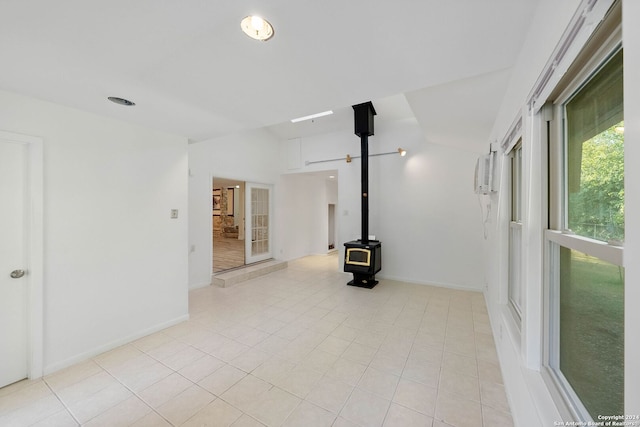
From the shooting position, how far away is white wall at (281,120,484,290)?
420 centimetres

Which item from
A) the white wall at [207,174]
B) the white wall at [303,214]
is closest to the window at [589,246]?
the white wall at [207,174]

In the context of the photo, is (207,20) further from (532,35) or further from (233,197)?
(233,197)

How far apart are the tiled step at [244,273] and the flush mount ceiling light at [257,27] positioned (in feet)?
13.5

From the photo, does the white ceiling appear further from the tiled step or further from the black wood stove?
the tiled step

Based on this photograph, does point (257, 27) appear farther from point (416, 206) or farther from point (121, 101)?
point (416, 206)

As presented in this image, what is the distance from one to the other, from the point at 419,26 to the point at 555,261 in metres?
1.34

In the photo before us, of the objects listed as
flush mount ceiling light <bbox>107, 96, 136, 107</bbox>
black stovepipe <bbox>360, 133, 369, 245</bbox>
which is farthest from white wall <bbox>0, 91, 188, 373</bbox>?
black stovepipe <bbox>360, 133, 369, 245</bbox>

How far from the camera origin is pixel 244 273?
15.9 ft

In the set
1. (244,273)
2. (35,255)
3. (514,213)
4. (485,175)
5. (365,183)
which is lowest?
(244,273)

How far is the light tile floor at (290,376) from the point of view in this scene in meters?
1.64

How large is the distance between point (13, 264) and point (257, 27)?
104 inches

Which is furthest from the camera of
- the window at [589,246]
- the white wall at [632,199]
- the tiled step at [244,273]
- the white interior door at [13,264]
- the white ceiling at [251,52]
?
the tiled step at [244,273]

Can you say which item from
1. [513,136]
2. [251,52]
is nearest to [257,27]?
[251,52]

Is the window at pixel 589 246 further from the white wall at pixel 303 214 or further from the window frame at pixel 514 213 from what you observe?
the white wall at pixel 303 214
